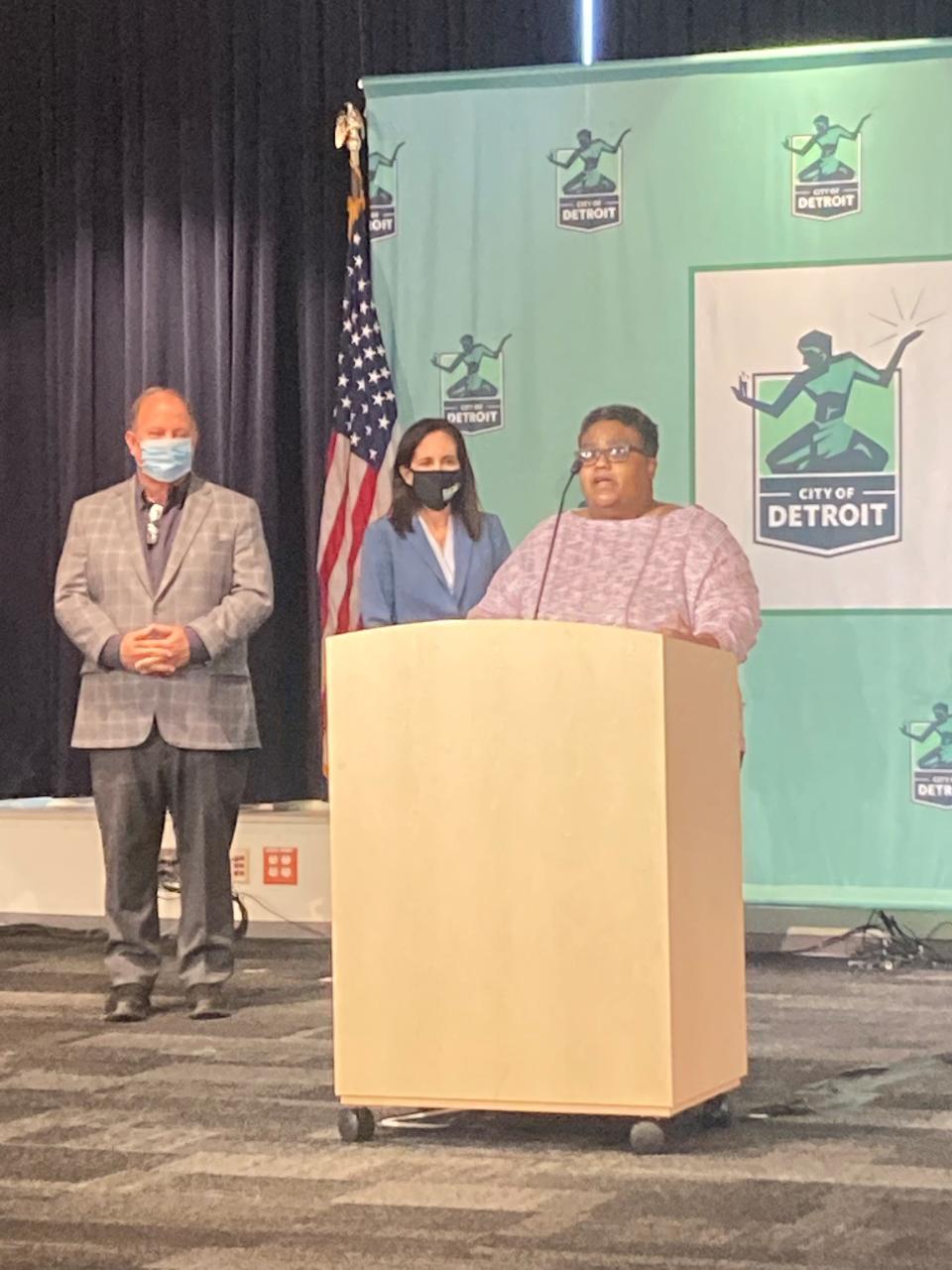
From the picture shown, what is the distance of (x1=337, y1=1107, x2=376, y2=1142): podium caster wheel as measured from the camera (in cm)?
337

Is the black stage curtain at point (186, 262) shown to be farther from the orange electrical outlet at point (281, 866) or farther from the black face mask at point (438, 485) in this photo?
the black face mask at point (438, 485)

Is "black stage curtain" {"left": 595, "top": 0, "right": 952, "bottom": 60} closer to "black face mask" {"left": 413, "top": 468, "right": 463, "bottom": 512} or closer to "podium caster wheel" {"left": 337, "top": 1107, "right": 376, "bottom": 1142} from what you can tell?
"black face mask" {"left": 413, "top": 468, "right": 463, "bottom": 512}

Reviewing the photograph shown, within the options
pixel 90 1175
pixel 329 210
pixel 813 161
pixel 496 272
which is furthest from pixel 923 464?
pixel 90 1175

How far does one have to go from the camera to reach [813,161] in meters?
5.60

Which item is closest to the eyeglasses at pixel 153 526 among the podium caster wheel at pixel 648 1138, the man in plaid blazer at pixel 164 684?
the man in plaid blazer at pixel 164 684

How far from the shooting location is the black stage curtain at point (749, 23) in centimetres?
596

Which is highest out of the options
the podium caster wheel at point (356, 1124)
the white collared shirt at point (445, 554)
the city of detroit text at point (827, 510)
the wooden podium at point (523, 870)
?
the city of detroit text at point (827, 510)

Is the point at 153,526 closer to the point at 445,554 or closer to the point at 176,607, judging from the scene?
the point at 176,607

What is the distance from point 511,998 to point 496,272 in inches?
120

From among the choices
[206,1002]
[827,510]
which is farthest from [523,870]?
[827,510]

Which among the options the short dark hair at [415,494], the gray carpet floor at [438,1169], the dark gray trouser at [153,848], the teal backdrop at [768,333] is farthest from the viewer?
the teal backdrop at [768,333]

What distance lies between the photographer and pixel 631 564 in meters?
4.12

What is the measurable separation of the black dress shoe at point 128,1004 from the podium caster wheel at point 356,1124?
159cm

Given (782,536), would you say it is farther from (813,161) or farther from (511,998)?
(511,998)
